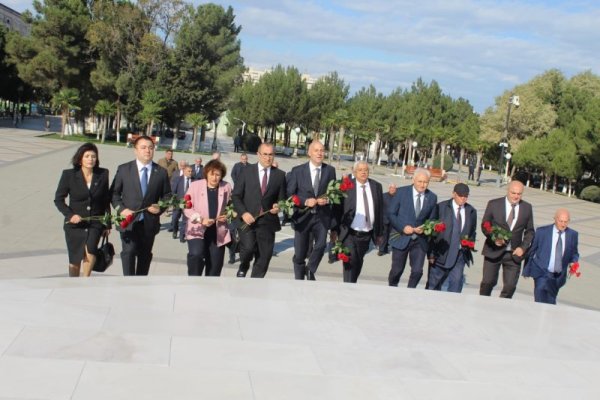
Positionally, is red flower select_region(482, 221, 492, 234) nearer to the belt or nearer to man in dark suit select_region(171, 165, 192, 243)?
the belt

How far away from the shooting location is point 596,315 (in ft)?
25.3

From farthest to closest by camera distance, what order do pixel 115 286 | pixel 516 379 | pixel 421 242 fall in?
Result: pixel 421 242
pixel 115 286
pixel 516 379

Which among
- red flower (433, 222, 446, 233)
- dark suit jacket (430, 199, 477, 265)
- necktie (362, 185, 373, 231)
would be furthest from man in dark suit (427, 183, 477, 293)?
necktie (362, 185, 373, 231)

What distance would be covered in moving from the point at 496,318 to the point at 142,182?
405 cm

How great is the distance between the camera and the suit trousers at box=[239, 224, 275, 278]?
25.8ft

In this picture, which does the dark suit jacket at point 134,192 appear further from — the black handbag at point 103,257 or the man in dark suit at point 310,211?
the man in dark suit at point 310,211

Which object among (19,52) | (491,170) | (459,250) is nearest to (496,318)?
(459,250)

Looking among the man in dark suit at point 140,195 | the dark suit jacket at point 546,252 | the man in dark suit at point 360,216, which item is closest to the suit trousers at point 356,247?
the man in dark suit at point 360,216

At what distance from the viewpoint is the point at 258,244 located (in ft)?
26.1

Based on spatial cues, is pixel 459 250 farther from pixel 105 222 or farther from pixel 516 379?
pixel 105 222

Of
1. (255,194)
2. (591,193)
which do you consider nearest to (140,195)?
(255,194)

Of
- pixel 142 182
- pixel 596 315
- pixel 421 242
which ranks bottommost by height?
pixel 596 315

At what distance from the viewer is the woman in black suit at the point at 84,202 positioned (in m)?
6.99

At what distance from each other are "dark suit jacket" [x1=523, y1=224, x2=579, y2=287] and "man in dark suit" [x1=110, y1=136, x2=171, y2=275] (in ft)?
15.3
